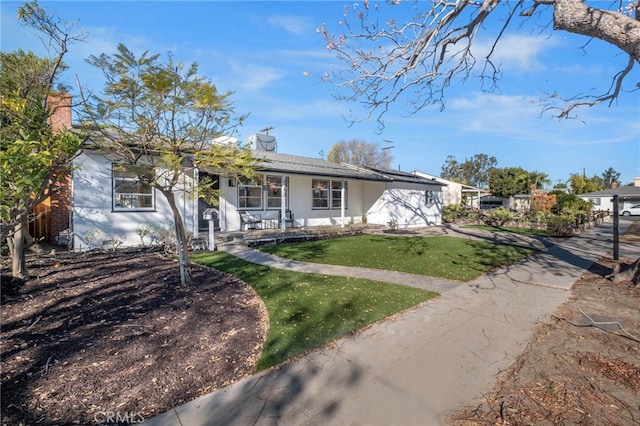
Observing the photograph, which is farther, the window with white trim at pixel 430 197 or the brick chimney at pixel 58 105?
the window with white trim at pixel 430 197


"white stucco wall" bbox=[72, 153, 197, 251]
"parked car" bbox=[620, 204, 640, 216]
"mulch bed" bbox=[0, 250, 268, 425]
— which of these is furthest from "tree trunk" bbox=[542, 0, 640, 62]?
"parked car" bbox=[620, 204, 640, 216]

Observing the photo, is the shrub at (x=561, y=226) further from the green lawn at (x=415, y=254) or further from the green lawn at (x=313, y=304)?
the green lawn at (x=313, y=304)

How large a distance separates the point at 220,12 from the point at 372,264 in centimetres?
765

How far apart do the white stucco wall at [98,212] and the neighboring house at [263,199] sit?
0.07 ft

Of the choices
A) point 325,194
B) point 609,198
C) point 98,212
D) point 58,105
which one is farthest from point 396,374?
point 609,198

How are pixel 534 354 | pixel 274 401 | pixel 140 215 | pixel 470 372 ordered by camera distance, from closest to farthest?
pixel 274 401, pixel 470 372, pixel 534 354, pixel 140 215

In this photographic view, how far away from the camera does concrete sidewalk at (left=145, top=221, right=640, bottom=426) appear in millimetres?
2480

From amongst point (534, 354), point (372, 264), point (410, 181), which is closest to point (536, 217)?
point (410, 181)

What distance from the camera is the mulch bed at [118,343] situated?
260 centimetres

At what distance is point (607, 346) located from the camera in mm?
3611

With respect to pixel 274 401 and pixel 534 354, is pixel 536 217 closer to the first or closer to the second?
pixel 534 354

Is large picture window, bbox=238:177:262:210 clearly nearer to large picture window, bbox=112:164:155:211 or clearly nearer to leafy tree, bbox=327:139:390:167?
large picture window, bbox=112:164:155:211

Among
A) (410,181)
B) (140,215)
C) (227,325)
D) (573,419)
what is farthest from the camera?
(410,181)

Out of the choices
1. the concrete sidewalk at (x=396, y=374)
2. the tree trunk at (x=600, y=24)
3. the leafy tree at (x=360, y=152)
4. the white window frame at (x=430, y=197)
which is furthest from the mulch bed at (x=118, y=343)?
the leafy tree at (x=360, y=152)
